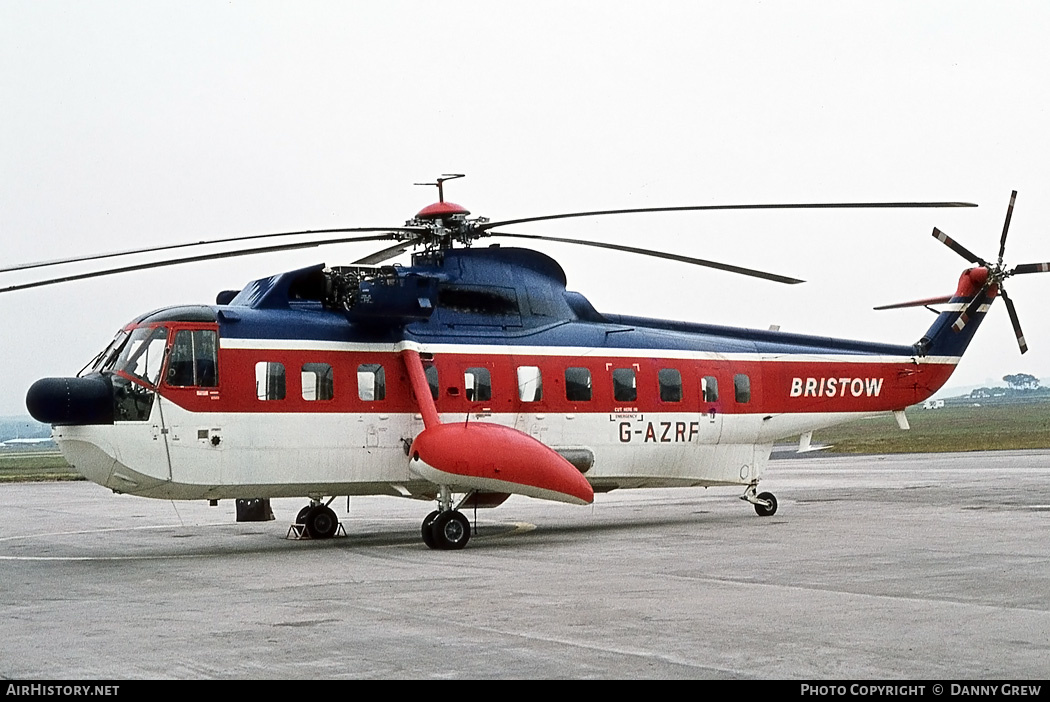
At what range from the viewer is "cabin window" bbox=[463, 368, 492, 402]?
713 inches

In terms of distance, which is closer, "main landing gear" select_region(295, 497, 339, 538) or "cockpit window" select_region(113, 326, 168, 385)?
"cockpit window" select_region(113, 326, 168, 385)

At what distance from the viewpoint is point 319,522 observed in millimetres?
19047

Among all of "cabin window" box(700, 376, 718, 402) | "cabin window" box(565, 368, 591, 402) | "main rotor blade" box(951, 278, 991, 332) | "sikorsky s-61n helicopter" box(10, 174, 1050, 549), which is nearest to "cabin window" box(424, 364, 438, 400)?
"sikorsky s-61n helicopter" box(10, 174, 1050, 549)

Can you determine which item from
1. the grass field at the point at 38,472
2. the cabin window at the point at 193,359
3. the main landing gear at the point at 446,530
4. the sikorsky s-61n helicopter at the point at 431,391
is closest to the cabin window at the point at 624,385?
the sikorsky s-61n helicopter at the point at 431,391

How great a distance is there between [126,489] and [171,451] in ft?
2.75

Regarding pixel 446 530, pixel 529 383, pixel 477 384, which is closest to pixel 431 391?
pixel 477 384

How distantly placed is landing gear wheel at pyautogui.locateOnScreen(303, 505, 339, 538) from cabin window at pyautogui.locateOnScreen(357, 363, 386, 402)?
96.6 inches

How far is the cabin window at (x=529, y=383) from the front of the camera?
729 inches

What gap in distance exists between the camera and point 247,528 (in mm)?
21328

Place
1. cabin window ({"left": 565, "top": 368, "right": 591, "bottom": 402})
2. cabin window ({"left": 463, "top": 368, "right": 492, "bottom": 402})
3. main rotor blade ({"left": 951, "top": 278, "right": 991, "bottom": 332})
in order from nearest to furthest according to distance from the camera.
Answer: cabin window ({"left": 463, "top": 368, "right": 492, "bottom": 402}) → cabin window ({"left": 565, "top": 368, "right": 591, "bottom": 402}) → main rotor blade ({"left": 951, "top": 278, "right": 991, "bottom": 332})

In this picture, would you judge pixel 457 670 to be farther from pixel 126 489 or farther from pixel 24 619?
pixel 126 489

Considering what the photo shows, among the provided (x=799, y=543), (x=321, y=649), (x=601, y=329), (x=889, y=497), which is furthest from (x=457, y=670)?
(x=889, y=497)

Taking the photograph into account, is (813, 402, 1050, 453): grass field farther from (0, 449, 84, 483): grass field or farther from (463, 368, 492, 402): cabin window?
(0, 449, 84, 483): grass field

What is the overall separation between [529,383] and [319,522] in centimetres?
382
